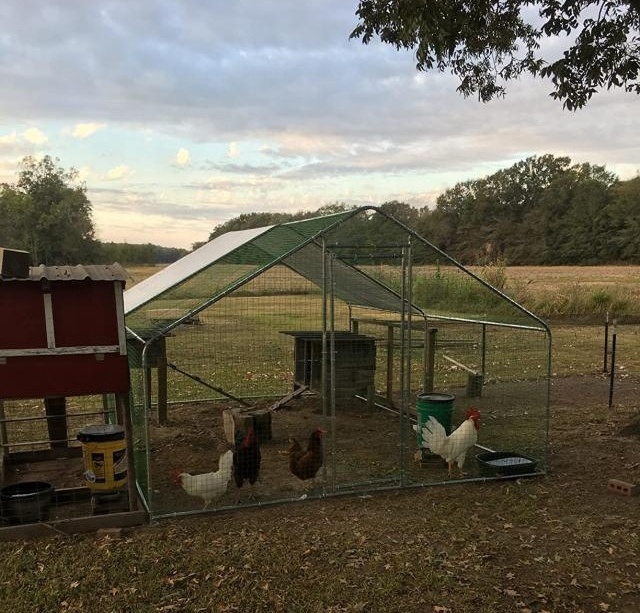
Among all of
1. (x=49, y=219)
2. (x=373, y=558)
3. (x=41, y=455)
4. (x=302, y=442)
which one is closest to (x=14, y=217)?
(x=49, y=219)

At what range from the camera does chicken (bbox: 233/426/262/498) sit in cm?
535

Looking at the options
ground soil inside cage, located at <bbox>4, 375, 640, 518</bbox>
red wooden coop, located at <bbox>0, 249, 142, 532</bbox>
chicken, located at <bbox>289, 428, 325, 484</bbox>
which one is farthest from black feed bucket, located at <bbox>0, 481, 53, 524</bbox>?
chicken, located at <bbox>289, 428, 325, 484</bbox>

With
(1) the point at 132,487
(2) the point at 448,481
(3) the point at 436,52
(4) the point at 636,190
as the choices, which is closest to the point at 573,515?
(2) the point at 448,481

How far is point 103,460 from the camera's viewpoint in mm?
5141

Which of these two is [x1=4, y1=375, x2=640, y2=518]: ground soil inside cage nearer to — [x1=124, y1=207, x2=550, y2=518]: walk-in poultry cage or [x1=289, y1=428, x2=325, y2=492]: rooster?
[x1=124, y1=207, x2=550, y2=518]: walk-in poultry cage

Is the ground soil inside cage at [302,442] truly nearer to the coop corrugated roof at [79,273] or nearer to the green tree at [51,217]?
the coop corrugated roof at [79,273]

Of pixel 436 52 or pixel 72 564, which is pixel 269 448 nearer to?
pixel 72 564

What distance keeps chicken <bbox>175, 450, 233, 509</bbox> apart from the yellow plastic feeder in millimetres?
576

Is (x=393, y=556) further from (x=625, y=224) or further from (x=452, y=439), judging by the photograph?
(x=625, y=224)

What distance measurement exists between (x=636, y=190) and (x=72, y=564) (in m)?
59.7

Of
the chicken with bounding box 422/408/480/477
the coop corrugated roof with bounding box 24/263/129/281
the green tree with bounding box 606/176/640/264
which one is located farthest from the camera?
the green tree with bounding box 606/176/640/264

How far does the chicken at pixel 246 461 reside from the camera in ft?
17.6

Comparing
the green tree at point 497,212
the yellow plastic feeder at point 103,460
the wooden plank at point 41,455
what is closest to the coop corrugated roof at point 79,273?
the yellow plastic feeder at point 103,460

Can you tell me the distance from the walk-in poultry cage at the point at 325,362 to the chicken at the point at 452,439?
261mm
